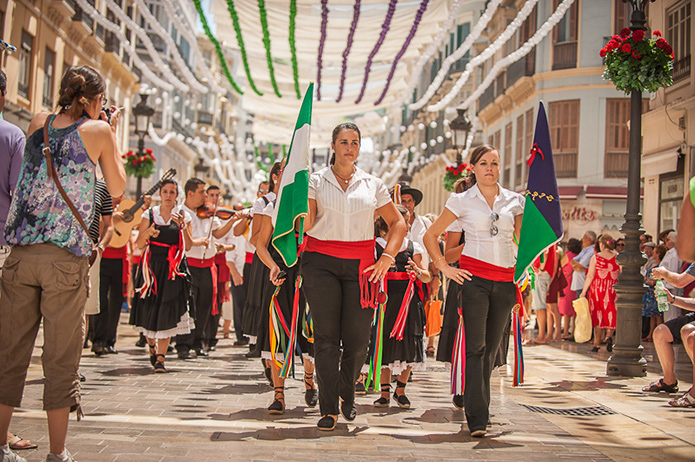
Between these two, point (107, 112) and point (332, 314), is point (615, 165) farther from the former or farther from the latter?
point (107, 112)

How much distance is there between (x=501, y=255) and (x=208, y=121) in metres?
58.9

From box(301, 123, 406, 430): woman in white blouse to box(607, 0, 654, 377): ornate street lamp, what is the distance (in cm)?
467

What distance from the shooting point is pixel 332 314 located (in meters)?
5.53

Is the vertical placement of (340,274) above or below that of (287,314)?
above

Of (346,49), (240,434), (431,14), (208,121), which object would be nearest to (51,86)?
(346,49)

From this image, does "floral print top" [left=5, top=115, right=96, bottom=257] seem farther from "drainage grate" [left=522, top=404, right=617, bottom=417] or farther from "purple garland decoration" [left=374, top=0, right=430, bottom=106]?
"purple garland decoration" [left=374, top=0, right=430, bottom=106]

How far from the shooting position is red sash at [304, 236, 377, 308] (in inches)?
217

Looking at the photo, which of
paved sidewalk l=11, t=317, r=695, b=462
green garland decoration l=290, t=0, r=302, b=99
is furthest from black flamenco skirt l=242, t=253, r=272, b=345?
green garland decoration l=290, t=0, r=302, b=99

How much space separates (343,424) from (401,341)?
4.61 feet

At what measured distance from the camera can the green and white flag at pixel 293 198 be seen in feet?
17.8

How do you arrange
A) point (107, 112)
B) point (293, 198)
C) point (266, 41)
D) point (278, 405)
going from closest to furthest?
point (107, 112)
point (293, 198)
point (278, 405)
point (266, 41)

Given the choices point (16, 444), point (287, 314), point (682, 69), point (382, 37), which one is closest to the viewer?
point (16, 444)

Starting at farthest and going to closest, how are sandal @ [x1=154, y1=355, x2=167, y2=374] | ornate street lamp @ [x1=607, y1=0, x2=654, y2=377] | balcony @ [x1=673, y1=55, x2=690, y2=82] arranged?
balcony @ [x1=673, y1=55, x2=690, y2=82] < ornate street lamp @ [x1=607, y1=0, x2=654, y2=377] < sandal @ [x1=154, y1=355, x2=167, y2=374]

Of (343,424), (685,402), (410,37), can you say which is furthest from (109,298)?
(685,402)
